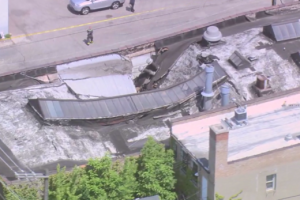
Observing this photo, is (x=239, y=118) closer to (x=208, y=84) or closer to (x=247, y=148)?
(x=247, y=148)

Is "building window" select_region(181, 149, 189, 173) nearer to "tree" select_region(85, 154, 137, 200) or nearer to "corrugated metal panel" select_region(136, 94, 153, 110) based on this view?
"tree" select_region(85, 154, 137, 200)

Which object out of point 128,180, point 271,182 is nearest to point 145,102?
point 128,180

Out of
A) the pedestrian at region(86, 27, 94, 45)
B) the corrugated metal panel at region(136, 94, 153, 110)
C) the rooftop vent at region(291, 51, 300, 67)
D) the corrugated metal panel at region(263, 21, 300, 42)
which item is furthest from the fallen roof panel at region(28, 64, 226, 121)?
the pedestrian at region(86, 27, 94, 45)

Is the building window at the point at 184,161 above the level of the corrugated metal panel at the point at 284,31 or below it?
below

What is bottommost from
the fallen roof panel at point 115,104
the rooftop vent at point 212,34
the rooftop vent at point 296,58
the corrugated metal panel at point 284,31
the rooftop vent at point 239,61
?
the fallen roof panel at point 115,104

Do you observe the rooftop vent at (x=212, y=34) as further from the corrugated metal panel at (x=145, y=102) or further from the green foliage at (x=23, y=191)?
the green foliage at (x=23, y=191)

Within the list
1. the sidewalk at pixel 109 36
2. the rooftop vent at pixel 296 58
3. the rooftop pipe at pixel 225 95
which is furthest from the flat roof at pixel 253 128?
the sidewalk at pixel 109 36
